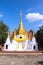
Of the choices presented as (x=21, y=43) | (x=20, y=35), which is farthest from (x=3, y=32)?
(x=21, y=43)

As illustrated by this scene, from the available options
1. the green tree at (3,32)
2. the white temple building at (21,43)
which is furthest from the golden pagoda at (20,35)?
the green tree at (3,32)

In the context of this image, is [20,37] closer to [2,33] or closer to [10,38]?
[10,38]

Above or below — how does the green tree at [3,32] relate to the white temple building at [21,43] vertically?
above

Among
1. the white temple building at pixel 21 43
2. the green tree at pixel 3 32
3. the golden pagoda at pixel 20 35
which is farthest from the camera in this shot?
the green tree at pixel 3 32

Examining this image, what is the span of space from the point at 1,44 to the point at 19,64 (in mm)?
24515

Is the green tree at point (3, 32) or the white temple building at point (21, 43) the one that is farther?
the green tree at point (3, 32)

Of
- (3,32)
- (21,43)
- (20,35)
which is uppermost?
(3,32)

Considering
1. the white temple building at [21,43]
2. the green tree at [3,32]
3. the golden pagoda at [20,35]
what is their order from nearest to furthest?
the white temple building at [21,43], the golden pagoda at [20,35], the green tree at [3,32]

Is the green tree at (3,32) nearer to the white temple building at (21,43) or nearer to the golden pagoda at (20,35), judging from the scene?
the golden pagoda at (20,35)

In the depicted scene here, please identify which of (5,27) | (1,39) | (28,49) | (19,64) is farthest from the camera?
(5,27)

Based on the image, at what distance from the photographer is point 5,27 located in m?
41.0

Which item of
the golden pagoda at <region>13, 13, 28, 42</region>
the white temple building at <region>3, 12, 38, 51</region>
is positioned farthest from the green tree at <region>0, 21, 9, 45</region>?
the white temple building at <region>3, 12, 38, 51</region>

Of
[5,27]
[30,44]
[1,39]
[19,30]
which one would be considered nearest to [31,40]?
[30,44]

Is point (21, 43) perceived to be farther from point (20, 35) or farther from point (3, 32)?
point (3, 32)
